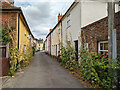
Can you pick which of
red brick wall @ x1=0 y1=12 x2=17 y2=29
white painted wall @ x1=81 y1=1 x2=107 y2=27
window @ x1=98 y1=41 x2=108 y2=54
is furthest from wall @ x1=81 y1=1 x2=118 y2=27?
red brick wall @ x1=0 y1=12 x2=17 y2=29

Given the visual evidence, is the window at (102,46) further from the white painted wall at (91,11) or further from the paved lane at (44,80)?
the white painted wall at (91,11)

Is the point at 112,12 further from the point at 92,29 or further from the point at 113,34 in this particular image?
the point at 92,29

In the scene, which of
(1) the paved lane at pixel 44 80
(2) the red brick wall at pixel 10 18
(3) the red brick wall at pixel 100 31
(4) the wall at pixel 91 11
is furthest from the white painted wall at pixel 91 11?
(2) the red brick wall at pixel 10 18

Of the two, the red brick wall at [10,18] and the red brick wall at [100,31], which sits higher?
the red brick wall at [10,18]

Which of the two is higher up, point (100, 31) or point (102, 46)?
point (100, 31)

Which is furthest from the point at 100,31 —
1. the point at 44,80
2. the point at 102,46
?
the point at 44,80

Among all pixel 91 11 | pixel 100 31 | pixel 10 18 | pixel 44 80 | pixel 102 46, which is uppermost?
pixel 91 11

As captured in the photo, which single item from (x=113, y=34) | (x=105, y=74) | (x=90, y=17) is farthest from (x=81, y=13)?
(x=105, y=74)

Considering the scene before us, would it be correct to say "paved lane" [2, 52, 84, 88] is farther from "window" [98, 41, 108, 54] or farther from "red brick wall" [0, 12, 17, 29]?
"red brick wall" [0, 12, 17, 29]

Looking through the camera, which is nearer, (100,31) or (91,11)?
(100,31)

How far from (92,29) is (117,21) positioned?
69.7 inches

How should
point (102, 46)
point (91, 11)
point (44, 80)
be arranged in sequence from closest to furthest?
point (44, 80), point (102, 46), point (91, 11)

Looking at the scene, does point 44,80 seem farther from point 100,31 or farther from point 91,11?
point 91,11

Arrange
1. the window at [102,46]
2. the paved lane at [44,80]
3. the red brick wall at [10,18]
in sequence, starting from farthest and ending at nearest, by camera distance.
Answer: the red brick wall at [10,18] < the window at [102,46] < the paved lane at [44,80]
